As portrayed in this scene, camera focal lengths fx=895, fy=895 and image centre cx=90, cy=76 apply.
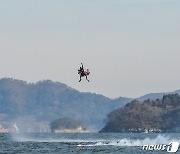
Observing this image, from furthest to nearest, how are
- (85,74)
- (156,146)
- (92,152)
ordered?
(156,146)
(92,152)
(85,74)

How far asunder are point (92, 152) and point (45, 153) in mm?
9205

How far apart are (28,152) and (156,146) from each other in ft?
98.3

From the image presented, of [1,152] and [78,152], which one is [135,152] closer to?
[78,152]

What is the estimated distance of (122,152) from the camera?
174m

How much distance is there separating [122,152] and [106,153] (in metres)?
5.02

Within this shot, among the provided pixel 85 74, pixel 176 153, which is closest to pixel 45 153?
pixel 176 153

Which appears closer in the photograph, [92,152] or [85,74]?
[85,74]

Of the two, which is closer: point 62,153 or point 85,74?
point 85,74

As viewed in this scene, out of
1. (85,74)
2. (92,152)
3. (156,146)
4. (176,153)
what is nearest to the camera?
(85,74)

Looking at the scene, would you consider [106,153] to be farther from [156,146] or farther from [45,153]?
[156,146]

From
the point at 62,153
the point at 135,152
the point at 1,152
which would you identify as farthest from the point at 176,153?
the point at 1,152

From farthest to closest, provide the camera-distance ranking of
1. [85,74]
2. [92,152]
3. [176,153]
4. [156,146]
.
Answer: [156,146]
[92,152]
[176,153]
[85,74]

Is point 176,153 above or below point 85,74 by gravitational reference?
below

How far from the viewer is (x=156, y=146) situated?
19338 centimetres
